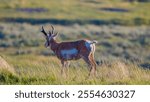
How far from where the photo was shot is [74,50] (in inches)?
563

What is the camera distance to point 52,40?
1478 centimetres

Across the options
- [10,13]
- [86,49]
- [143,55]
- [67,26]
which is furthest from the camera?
[10,13]

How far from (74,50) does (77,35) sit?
93.2 ft

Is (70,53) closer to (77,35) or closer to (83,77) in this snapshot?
(83,77)

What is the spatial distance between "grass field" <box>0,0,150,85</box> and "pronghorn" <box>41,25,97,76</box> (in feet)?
0.78

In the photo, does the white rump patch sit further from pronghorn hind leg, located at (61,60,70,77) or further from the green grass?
the green grass

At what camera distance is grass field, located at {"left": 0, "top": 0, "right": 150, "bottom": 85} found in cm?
1331

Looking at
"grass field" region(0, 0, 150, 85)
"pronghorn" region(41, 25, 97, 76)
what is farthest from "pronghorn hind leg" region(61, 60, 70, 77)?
"grass field" region(0, 0, 150, 85)

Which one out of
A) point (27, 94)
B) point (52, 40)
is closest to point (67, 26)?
point (52, 40)

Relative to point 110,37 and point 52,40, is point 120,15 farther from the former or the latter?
point 52,40

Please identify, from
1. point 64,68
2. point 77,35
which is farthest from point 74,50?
point 77,35

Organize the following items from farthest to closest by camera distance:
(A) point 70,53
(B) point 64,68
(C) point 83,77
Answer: (A) point 70,53, (B) point 64,68, (C) point 83,77

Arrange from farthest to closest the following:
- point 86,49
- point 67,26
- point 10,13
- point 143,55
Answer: point 10,13 → point 67,26 → point 143,55 → point 86,49

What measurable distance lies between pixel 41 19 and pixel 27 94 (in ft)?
123
